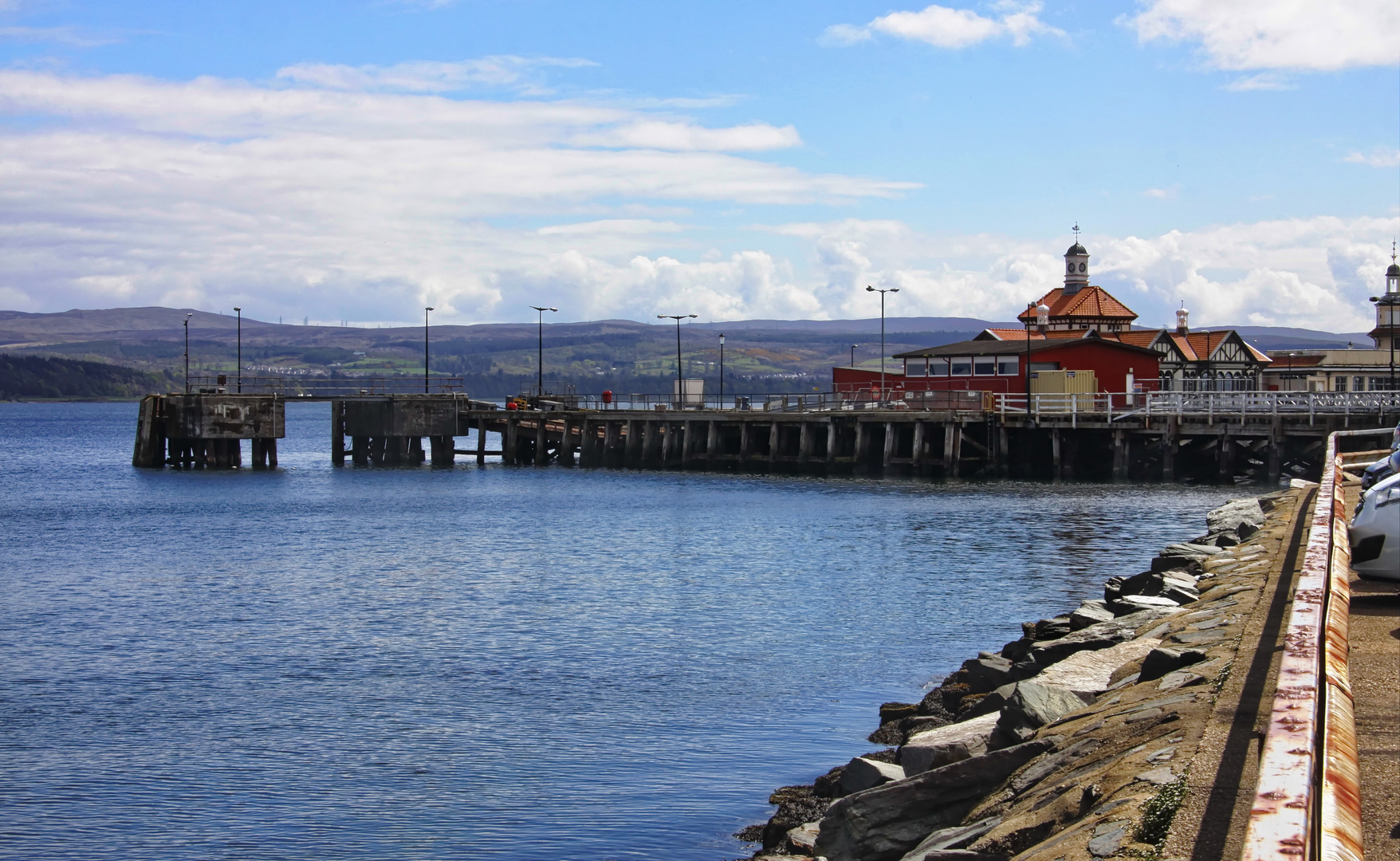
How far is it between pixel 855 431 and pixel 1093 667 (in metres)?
53.2

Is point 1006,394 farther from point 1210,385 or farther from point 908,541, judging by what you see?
point 908,541

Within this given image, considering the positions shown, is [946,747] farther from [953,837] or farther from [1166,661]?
[953,837]

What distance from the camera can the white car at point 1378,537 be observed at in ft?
38.1

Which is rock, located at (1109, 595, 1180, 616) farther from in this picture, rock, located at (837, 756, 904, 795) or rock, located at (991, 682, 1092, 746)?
rock, located at (837, 756, 904, 795)

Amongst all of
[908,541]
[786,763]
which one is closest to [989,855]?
[786,763]

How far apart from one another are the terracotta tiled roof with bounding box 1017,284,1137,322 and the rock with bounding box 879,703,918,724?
2580 inches

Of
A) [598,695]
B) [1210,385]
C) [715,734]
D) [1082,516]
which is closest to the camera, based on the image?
[715,734]

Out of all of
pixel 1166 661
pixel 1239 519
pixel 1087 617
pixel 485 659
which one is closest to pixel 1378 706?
pixel 1166 661

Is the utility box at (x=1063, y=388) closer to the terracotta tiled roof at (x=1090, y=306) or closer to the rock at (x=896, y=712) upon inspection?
the terracotta tiled roof at (x=1090, y=306)

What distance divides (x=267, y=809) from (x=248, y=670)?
7274 millimetres

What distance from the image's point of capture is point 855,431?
214 feet

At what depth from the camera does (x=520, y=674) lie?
1988 centimetres

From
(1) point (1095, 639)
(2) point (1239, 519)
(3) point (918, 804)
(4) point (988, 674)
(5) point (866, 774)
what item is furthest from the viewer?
(2) point (1239, 519)

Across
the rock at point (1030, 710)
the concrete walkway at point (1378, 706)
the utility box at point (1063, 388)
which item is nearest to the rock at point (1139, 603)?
the concrete walkway at point (1378, 706)
